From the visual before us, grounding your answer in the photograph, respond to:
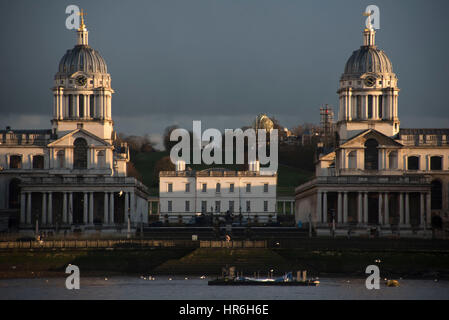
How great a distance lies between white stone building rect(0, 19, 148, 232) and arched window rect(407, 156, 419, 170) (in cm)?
3260

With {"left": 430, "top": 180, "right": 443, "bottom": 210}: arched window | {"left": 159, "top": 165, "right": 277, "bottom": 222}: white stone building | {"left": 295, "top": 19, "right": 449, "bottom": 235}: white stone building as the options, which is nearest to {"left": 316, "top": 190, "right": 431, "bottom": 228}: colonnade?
{"left": 295, "top": 19, "right": 449, "bottom": 235}: white stone building

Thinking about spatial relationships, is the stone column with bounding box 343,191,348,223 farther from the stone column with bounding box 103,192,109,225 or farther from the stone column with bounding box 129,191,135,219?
the stone column with bounding box 103,192,109,225

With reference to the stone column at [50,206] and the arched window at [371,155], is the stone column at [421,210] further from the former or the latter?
the stone column at [50,206]

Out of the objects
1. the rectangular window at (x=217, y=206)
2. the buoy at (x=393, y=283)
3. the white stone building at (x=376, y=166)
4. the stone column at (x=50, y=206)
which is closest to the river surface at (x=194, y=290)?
the buoy at (x=393, y=283)

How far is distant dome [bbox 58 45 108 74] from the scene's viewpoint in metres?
154

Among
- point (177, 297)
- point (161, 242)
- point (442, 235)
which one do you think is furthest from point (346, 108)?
point (177, 297)

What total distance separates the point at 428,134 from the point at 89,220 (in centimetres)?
4193

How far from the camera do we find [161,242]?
117 metres

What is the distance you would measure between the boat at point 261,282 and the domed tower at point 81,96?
190 ft

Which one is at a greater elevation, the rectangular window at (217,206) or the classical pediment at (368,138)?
the classical pediment at (368,138)

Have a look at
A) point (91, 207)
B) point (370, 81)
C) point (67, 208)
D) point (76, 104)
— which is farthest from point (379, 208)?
point (76, 104)

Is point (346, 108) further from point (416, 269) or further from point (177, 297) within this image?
point (177, 297)

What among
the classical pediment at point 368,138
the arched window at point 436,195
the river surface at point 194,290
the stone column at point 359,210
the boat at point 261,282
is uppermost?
the classical pediment at point 368,138

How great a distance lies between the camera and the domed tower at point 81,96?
6024 inches
